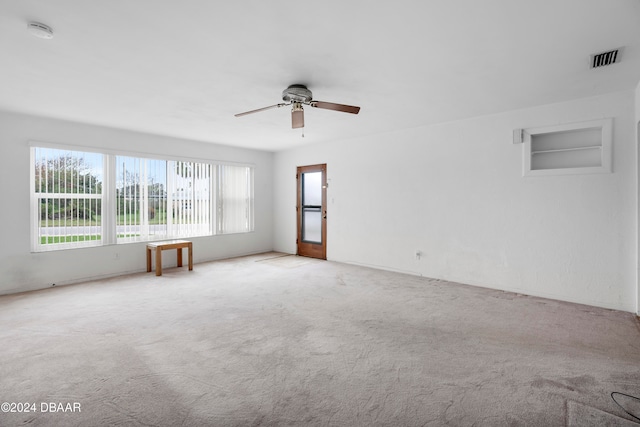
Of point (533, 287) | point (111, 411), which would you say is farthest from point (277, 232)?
point (111, 411)

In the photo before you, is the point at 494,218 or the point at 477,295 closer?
the point at 477,295

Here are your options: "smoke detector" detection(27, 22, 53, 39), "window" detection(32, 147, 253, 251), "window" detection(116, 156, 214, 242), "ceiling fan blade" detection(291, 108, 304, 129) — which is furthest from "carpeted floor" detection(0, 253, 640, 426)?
"smoke detector" detection(27, 22, 53, 39)

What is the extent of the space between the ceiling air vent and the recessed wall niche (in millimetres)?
1189

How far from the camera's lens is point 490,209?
462cm

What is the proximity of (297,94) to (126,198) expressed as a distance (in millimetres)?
4016

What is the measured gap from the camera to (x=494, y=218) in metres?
4.59

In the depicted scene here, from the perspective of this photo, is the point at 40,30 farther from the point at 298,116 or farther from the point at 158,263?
the point at 158,263

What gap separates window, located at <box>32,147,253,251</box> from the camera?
478 cm

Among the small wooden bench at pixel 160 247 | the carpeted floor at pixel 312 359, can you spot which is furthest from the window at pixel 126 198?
the carpeted floor at pixel 312 359

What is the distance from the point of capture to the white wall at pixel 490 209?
12.2 feet

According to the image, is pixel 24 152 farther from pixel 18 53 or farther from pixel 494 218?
pixel 494 218

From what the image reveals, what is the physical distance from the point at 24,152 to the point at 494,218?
6934 mm

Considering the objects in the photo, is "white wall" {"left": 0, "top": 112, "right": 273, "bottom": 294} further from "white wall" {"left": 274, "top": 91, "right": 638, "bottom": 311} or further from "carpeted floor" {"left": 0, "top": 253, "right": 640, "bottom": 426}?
"white wall" {"left": 274, "top": 91, "right": 638, "bottom": 311}

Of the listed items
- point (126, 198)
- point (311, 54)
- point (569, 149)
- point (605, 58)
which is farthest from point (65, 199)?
point (569, 149)
